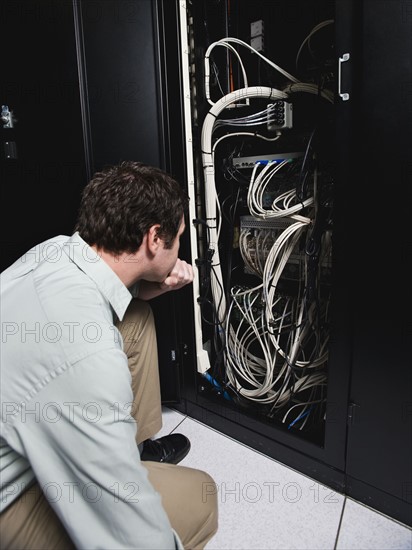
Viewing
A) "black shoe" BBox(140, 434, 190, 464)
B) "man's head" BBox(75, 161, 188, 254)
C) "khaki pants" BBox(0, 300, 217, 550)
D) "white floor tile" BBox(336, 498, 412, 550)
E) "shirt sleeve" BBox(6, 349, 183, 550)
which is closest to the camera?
"shirt sleeve" BBox(6, 349, 183, 550)

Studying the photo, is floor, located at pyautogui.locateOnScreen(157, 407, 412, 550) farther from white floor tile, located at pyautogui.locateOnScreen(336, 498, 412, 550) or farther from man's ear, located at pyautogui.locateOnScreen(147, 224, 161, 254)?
man's ear, located at pyautogui.locateOnScreen(147, 224, 161, 254)

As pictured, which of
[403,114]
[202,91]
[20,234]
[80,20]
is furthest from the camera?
[20,234]

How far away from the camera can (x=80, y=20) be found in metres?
1.32

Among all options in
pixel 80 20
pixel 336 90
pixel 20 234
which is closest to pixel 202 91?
pixel 80 20

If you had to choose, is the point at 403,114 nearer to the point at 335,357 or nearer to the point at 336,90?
the point at 336,90

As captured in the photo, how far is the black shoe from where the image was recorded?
1357mm

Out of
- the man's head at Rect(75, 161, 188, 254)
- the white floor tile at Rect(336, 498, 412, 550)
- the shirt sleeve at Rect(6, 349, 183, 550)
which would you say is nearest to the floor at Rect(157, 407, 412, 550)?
the white floor tile at Rect(336, 498, 412, 550)

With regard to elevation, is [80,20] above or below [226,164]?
above

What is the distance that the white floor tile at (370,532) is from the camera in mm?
1039

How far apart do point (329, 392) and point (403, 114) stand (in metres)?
0.81

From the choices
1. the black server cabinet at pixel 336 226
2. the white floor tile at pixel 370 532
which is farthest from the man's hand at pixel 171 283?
the white floor tile at pixel 370 532

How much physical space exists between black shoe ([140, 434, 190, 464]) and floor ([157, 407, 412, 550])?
34 millimetres

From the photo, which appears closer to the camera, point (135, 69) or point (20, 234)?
point (135, 69)

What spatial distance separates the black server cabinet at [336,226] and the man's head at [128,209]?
48cm
